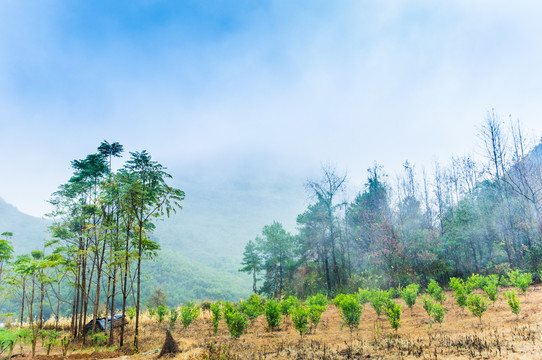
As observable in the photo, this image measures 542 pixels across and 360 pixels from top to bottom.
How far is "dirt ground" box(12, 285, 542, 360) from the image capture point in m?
5.88

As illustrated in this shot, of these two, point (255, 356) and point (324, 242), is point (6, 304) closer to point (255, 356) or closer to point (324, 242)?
point (324, 242)

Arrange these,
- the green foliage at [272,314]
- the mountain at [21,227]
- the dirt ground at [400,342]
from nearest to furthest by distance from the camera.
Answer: the dirt ground at [400,342] → the green foliage at [272,314] → the mountain at [21,227]

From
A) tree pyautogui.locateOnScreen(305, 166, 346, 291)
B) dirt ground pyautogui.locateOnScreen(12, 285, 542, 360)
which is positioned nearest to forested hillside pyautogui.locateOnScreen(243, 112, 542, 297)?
tree pyautogui.locateOnScreen(305, 166, 346, 291)

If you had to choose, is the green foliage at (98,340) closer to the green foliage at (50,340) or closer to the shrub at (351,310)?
the green foliage at (50,340)

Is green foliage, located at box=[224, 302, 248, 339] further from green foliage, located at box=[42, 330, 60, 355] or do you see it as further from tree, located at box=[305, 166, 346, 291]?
tree, located at box=[305, 166, 346, 291]

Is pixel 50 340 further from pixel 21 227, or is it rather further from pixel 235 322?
pixel 21 227

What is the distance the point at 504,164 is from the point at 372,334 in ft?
63.3

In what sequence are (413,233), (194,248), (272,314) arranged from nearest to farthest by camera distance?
1. (272,314)
2. (413,233)
3. (194,248)

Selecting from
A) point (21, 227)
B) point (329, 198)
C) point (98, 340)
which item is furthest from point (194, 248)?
point (98, 340)

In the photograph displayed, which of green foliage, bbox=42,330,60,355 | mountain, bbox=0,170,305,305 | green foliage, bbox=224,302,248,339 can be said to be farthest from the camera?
mountain, bbox=0,170,305,305

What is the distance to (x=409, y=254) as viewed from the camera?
21.9m

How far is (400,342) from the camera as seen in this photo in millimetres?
6988

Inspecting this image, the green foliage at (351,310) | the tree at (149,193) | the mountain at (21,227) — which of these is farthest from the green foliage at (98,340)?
the mountain at (21,227)

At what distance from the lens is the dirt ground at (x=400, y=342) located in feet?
19.3
